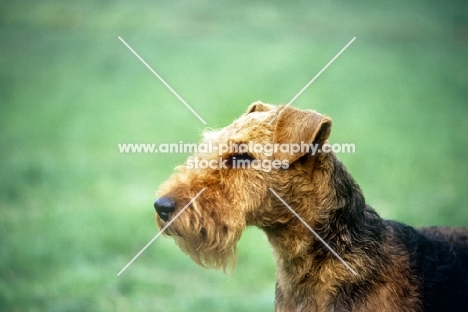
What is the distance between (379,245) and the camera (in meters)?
4.39

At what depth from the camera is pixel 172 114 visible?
56.1 feet

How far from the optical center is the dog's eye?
4.37m

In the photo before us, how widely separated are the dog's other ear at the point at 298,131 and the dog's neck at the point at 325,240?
139 mm

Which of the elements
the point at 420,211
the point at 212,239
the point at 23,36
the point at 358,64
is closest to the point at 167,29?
the point at 23,36

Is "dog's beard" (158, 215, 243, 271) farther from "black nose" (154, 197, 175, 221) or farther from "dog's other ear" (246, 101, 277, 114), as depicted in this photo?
"dog's other ear" (246, 101, 277, 114)

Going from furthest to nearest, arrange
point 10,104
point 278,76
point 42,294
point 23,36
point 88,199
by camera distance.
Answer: point 23,36 < point 278,76 < point 10,104 < point 88,199 < point 42,294

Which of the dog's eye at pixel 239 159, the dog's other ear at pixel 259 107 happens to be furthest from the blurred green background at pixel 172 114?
the dog's eye at pixel 239 159

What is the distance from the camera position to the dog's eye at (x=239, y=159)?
14.3ft

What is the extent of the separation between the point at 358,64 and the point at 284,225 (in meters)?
18.2

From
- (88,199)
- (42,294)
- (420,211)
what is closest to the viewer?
(42,294)

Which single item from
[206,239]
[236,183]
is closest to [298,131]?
[236,183]

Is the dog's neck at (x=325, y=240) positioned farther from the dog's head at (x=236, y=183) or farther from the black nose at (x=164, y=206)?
the black nose at (x=164, y=206)

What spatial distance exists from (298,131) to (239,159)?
0.46 metres

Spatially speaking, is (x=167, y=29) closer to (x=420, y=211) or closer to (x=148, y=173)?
(x=148, y=173)
